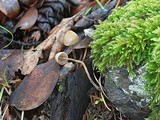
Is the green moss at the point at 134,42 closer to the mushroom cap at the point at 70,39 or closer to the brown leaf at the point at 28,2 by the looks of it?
the mushroom cap at the point at 70,39

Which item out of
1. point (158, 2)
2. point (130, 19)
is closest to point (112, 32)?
point (130, 19)

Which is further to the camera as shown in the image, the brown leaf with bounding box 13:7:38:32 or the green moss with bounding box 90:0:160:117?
the brown leaf with bounding box 13:7:38:32

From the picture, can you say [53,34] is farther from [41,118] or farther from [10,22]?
[41,118]

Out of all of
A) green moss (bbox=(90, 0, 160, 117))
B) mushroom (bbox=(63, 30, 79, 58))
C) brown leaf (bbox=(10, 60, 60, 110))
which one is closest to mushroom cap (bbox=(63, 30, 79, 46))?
mushroom (bbox=(63, 30, 79, 58))

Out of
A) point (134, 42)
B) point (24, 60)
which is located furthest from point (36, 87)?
point (134, 42)

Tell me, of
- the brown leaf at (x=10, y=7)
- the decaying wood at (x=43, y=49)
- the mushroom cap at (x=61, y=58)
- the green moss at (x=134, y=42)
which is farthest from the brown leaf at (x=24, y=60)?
the green moss at (x=134, y=42)

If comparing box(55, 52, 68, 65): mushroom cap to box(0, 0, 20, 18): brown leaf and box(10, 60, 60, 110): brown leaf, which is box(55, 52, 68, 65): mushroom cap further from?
box(0, 0, 20, 18): brown leaf
